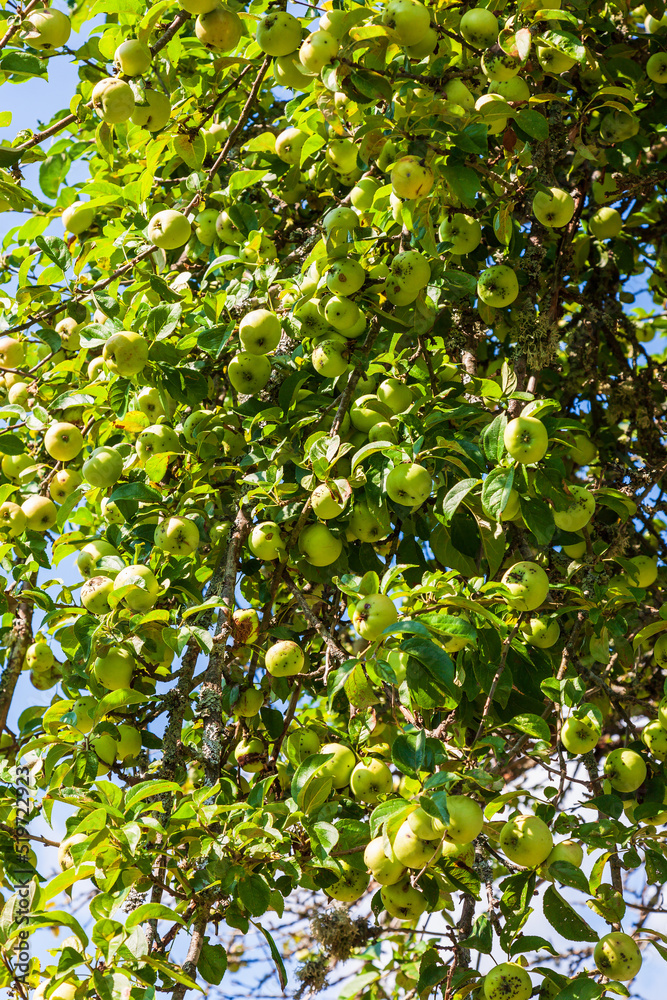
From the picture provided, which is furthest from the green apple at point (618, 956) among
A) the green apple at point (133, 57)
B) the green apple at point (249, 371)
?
the green apple at point (133, 57)

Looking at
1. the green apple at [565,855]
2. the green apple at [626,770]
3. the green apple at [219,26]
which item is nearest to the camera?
the green apple at [565,855]

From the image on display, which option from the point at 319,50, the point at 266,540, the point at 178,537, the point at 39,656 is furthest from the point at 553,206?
the point at 39,656

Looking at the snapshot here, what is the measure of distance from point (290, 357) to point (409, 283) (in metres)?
0.52

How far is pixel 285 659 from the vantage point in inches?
80.1

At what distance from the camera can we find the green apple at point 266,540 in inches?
82.4

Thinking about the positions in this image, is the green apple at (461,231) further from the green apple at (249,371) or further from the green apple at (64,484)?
the green apple at (64,484)

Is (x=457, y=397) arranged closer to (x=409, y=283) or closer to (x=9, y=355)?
(x=409, y=283)

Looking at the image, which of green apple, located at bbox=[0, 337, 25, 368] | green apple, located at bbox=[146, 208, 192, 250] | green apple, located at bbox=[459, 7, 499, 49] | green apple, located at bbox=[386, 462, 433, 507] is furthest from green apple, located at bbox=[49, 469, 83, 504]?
green apple, located at bbox=[459, 7, 499, 49]

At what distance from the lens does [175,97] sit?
2555 millimetres

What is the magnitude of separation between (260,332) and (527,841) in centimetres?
134

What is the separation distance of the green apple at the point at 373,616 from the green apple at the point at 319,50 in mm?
1132

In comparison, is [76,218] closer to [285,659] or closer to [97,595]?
[97,595]

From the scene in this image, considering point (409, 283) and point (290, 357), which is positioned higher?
point (290, 357)

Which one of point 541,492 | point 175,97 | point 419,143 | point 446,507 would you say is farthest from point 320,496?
point 175,97
